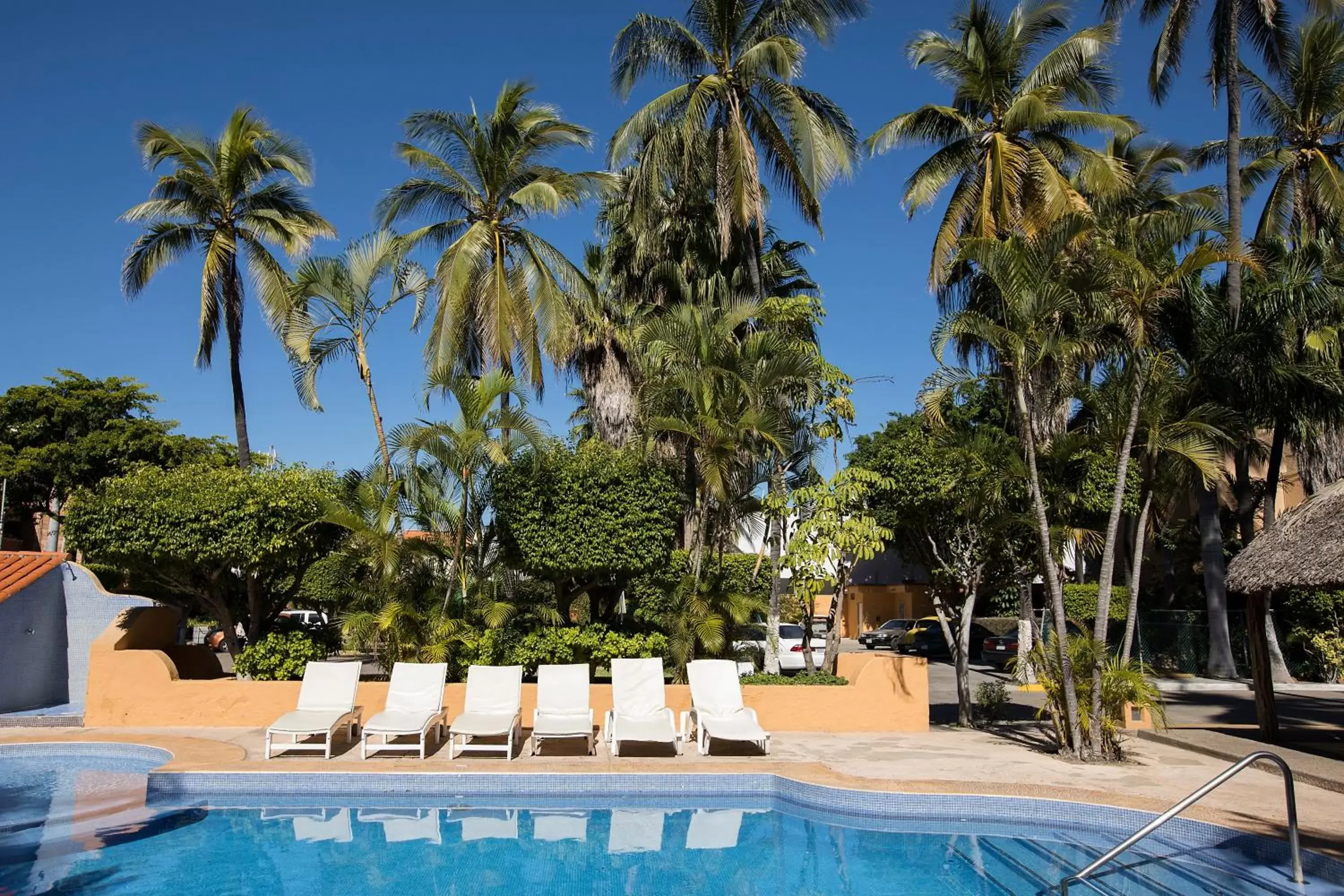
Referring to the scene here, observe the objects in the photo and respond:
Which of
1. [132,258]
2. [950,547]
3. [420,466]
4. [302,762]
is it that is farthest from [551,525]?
[132,258]

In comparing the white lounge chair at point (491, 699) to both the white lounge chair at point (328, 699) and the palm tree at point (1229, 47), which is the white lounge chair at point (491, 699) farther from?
the palm tree at point (1229, 47)

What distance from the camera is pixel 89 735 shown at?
1166 cm

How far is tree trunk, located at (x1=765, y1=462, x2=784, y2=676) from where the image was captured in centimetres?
1342

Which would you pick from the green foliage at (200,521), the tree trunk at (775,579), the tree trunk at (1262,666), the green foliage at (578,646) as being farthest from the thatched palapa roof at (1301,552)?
the green foliage at (200,521)

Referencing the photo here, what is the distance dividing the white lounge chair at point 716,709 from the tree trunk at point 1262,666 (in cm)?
611

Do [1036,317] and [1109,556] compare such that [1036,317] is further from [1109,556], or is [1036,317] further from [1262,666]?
[1262,666]

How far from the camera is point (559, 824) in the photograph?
8992mm

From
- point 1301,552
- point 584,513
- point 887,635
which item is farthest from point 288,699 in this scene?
point 887,635

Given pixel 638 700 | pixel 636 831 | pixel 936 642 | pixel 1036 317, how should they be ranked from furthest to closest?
pixel 936 642 → pixel 638 700 → pixel 1036 317 → pixel 636 831

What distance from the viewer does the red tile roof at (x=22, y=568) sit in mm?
14914

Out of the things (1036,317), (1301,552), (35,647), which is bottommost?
(35,647)

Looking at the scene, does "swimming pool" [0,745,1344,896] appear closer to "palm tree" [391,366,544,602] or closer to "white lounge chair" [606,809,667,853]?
"white lounge chair" [606,809,667,853]

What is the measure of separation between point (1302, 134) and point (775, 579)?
1779 cm

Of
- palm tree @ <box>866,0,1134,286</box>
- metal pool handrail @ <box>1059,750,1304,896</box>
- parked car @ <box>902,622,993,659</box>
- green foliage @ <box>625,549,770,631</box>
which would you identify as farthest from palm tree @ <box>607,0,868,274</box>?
parked car @ <box>902,622,993,659</box>
